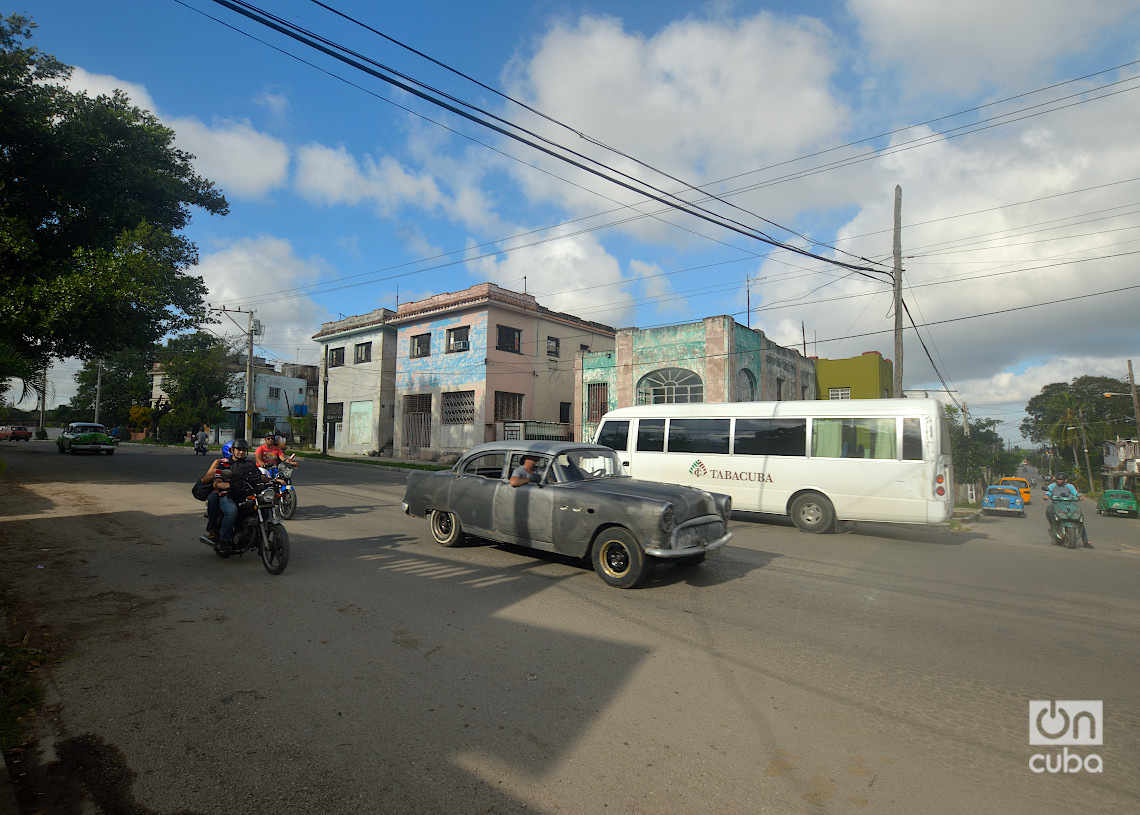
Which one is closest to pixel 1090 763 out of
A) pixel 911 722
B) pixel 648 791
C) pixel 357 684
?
pixel 911 722

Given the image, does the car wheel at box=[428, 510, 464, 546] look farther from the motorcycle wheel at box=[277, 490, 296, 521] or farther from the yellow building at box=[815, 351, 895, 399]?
the yellow building at box=[815, 351, 895, 399]

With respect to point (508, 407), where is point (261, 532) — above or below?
below

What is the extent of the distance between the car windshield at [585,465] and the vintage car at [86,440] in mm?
32454

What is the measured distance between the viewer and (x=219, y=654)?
445 centimetres

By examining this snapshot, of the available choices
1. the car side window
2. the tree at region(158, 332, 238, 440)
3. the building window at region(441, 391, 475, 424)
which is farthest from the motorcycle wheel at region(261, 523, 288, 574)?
the tree at region(158, 332, 238, 440)

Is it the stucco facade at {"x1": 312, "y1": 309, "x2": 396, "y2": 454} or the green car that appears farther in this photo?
the stucco facade at {"x1": 312, "y1": 309, "x2": 396, "y2": 454}

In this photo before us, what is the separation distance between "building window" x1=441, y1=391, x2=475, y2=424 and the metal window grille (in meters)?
1.55

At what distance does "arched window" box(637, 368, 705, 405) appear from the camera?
77.3ft

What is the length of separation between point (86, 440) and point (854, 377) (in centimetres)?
4129

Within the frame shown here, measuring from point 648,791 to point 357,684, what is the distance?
216 centimetres

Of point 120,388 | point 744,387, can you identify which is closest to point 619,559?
point 744,387

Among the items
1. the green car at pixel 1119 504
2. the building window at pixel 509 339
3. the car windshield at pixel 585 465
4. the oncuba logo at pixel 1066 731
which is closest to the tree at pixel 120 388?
the building window at pixel 509 339

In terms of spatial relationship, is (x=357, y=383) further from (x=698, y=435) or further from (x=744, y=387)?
(x=698, y=435)

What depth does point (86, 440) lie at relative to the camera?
1158 inches
